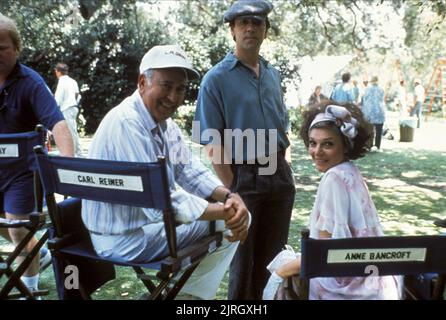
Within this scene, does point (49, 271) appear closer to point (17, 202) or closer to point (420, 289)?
point (17, 202)

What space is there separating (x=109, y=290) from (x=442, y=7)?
4.67 m

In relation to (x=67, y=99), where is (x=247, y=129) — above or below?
below

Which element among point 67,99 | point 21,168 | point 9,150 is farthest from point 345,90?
point 9,150

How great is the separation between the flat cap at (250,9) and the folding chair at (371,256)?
68.1 inches

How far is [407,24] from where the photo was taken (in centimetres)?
3250

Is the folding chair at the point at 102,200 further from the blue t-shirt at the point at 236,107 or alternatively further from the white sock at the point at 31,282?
the white sock at the point at 31,282

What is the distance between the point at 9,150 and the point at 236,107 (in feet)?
4.68

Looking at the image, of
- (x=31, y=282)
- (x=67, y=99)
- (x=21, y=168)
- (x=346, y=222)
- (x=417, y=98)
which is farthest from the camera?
(x=417, y=98)

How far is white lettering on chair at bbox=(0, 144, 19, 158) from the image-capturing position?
292 cm

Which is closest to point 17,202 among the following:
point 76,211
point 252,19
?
point 76,211

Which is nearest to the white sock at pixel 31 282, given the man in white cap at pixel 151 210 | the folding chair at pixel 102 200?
the folding chair at pixel 102 200

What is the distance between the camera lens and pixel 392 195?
7641 mm

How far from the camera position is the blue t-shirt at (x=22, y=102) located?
3158mm

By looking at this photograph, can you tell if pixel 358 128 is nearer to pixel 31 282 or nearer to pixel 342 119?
pixel 342 119
